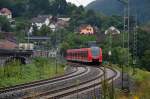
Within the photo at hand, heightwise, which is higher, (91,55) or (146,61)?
(91,55)

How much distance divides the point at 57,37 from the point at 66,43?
19.4 meters

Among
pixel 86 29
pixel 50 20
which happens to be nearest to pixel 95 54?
pixel 86 29

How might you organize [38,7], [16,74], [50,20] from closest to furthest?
[16,74] < [50,20] < [38,7]

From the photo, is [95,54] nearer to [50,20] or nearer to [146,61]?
[146,61]

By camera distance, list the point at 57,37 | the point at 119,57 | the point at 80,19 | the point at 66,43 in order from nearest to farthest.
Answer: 1. the point at 119,57
2. the point at 66,43
3. the point at 57,37
4. the point at 80,19

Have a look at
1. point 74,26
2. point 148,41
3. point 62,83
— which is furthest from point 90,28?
point 62,83

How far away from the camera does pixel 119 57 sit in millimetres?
63031

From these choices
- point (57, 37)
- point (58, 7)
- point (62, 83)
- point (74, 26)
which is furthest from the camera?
point (58, 7)

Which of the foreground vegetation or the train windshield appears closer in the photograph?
the foreground vegetation

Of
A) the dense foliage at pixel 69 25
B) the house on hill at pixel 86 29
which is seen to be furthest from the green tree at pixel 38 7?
the house on hill at pixel 86 29

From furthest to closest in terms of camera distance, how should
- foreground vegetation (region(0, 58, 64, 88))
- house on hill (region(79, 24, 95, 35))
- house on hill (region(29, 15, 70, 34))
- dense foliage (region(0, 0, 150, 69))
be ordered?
house on hill (region(29, 15, 70, 34)) → house on hill (region(79, 24, 95, 35)) → dense foliage (region(0, 0, 150, 69)) → foreground vegetation (region(0, 58, 64, 88))

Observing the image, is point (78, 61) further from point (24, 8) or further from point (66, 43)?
point (24, 8)

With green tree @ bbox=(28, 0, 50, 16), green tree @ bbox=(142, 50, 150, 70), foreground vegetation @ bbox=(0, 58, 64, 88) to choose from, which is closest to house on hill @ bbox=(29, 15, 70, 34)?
green tree @ bbox=(28, 0, 50, 16)

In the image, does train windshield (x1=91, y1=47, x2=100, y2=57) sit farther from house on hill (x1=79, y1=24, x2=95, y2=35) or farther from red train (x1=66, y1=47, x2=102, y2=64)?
house on hill (x1=79, y1=24, x2=95, y2=35)
